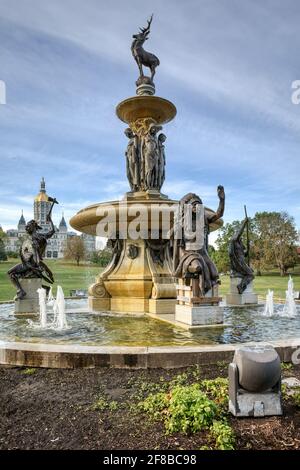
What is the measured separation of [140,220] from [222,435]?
734cm

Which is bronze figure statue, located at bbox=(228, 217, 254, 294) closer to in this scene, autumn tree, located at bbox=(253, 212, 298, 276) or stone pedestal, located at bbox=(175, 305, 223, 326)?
stone pedestal, located at bbox=(175, 305, 223, 326)

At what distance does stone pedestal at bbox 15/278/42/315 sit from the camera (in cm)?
1005

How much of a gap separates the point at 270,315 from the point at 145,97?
7465mm

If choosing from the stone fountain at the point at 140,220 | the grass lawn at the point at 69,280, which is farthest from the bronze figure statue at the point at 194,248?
the grass lawn at the point at 69,280

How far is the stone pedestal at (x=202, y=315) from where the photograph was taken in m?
7.68

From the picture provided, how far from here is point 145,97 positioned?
464 inches

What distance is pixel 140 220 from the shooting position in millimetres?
9969

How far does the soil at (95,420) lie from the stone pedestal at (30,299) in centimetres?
557

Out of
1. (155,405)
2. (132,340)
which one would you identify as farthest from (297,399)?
(132,340)

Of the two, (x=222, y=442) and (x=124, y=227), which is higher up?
(x=124, y=227)

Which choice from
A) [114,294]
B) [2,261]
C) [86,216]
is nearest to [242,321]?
[114,294]

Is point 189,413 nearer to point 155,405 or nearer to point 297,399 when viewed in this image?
point 155,405

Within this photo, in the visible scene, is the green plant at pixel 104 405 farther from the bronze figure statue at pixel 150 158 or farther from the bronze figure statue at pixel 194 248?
the bronze figure statue at pixel 150 158
